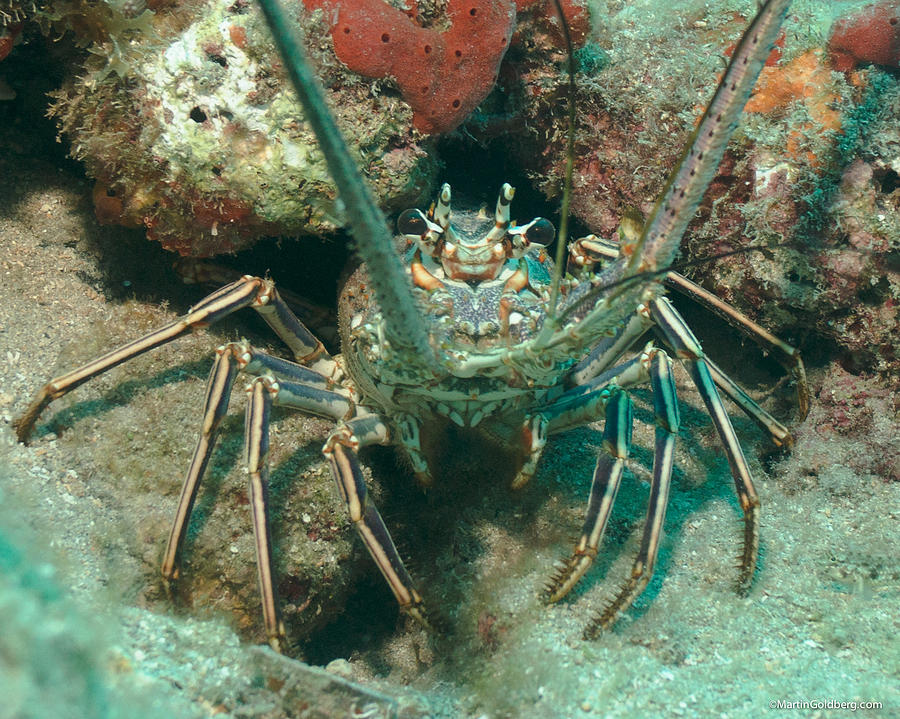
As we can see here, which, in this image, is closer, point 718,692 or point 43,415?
point 718,692

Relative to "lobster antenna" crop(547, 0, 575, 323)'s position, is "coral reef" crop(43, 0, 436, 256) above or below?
below

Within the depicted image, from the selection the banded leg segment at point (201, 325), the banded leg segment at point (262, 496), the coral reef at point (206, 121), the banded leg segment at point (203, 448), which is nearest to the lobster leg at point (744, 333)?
the coral reef at point (206, 121)

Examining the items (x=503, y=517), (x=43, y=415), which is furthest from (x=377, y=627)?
(x=43, y=415)

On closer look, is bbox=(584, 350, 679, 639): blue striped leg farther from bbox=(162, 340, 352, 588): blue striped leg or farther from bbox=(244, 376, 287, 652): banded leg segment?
bbox=(162, 340, 352, 588): blue striped leg

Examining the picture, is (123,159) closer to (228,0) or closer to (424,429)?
(228,0)

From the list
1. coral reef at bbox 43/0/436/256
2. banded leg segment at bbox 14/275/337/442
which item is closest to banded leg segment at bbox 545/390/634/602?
banded leg segment at bbox 14/275/337/442
